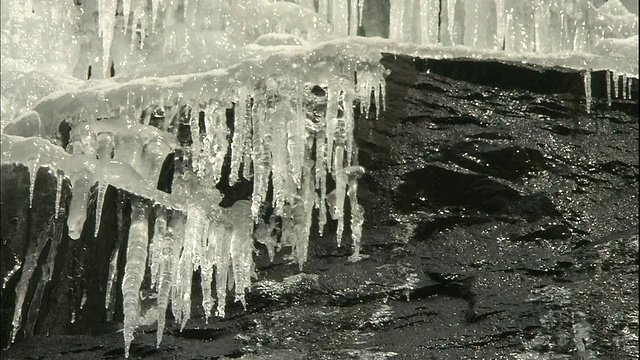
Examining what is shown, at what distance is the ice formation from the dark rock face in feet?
0.58

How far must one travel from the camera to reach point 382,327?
17.4 feet

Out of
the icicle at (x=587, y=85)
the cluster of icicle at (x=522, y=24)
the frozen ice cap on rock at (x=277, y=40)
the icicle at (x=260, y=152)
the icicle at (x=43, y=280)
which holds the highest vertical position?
the cluster of icicle at (x=522, y=24)

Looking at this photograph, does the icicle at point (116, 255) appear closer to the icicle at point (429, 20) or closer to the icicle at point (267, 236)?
the icicle at point (267, 236)

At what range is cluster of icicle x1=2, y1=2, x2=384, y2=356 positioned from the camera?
4617mm

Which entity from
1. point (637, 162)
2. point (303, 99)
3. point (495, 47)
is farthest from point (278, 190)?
point (637, 162)

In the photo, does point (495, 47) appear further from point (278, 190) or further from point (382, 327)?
point (382, 327)

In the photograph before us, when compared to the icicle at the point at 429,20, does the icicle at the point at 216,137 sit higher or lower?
lower

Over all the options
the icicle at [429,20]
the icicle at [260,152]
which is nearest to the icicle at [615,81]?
the icicle at [429,20]

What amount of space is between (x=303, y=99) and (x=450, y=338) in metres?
1.89

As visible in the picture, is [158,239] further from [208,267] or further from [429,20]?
[429,20]

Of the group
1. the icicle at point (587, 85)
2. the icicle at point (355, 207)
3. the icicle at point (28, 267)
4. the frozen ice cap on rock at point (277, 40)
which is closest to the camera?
the frozen ice cap on rock at point (277, 40)

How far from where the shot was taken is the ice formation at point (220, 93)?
182 inches

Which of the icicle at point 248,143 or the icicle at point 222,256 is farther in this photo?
the icicle at point 222,256

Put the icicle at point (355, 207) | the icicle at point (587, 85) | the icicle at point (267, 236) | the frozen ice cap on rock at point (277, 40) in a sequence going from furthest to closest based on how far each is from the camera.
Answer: the icicle at point (267, 236)
the icicle at point (355, 207)
the icicle at point (587, 85)
the frozen ice cap on rock at point (277, 40)
